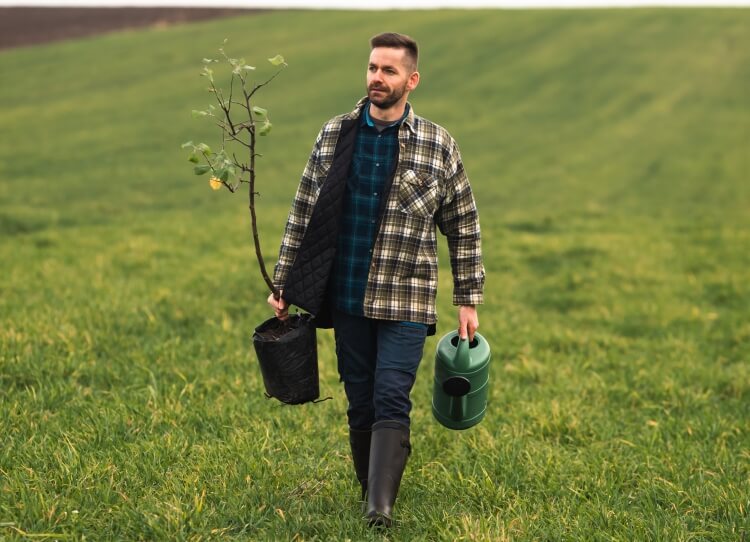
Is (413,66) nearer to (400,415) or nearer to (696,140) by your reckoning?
(400,415)

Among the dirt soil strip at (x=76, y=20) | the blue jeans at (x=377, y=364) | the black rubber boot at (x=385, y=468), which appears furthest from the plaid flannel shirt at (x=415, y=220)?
the dirt soil strip at (x=76, y=20)

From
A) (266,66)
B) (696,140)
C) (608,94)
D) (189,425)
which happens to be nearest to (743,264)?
(189,425)

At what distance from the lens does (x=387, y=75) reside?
3.64 metres

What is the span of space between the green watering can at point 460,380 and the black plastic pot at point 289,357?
0.63 metres

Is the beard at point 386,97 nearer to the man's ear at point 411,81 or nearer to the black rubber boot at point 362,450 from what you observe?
the man's ear at point 411,81

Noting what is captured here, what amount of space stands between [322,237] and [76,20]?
130 feet

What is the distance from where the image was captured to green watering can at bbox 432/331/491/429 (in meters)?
4.07

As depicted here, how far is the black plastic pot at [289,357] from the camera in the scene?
385cm

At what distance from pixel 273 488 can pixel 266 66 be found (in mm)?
24636

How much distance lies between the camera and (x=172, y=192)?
52.0 ft

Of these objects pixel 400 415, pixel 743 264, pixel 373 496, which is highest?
pixel 400 415

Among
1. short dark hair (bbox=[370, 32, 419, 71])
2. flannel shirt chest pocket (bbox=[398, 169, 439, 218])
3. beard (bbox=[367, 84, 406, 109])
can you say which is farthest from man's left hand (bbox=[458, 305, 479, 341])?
short dark hair (bbox=[370, 32, 419, 71])

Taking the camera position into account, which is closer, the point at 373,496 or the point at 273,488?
the point at 373,496

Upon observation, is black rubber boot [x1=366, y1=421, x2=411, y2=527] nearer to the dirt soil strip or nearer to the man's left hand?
the man's left hand
